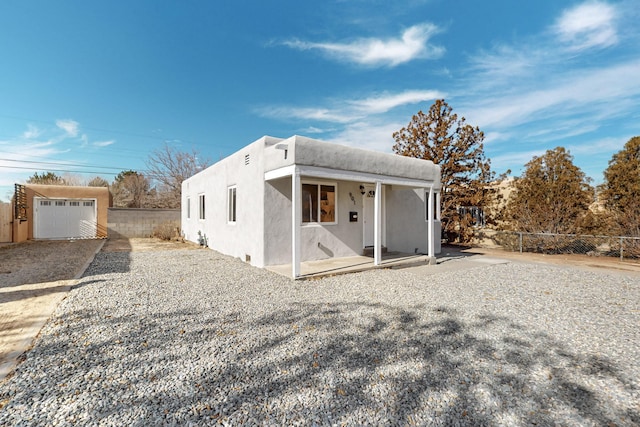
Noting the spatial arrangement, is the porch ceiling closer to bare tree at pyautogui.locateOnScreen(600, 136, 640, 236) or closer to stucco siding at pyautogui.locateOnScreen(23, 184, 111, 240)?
bare tree at pyautogui.locateOnScreen(600, 136, 640, 236)

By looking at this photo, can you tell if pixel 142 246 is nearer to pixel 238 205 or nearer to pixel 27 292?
pixel 238 205

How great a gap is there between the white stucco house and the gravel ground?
8.44 ft

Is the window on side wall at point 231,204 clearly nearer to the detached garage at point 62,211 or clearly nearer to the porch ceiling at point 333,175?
the porch ceiling at point 333,175

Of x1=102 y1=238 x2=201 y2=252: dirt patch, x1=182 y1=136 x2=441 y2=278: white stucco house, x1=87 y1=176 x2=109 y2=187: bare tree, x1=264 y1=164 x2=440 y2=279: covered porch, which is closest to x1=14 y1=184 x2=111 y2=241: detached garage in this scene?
x1=102 y1=238 x2=201 y2=252: dirt patch

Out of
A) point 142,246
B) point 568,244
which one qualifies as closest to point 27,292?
point 142,246

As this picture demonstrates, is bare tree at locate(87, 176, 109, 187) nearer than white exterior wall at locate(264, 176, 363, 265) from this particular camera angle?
No

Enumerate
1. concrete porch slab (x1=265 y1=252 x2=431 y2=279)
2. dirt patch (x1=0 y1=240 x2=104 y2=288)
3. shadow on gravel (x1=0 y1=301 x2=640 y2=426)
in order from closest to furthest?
shadow on gravel (x1=0 y1=301 x2=640 y2=426) < dirt patch (x1=0 y1=240 x2=104 y2=288) < concrete porch slab (x1=265 y1=252 x2=431 y2=279)

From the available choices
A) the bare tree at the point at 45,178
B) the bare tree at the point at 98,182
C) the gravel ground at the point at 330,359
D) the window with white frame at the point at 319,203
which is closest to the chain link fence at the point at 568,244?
the gravel ground at the point at 330,359

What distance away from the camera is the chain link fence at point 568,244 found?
10539mm

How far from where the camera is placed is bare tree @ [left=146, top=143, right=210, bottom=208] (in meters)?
28.3

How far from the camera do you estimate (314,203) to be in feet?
30.0

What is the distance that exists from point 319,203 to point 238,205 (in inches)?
112

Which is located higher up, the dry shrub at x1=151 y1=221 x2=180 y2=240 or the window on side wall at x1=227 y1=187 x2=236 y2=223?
the window on side wall at x1=227 y1=187 x2=236 y2=223

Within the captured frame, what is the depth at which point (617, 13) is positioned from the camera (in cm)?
849
